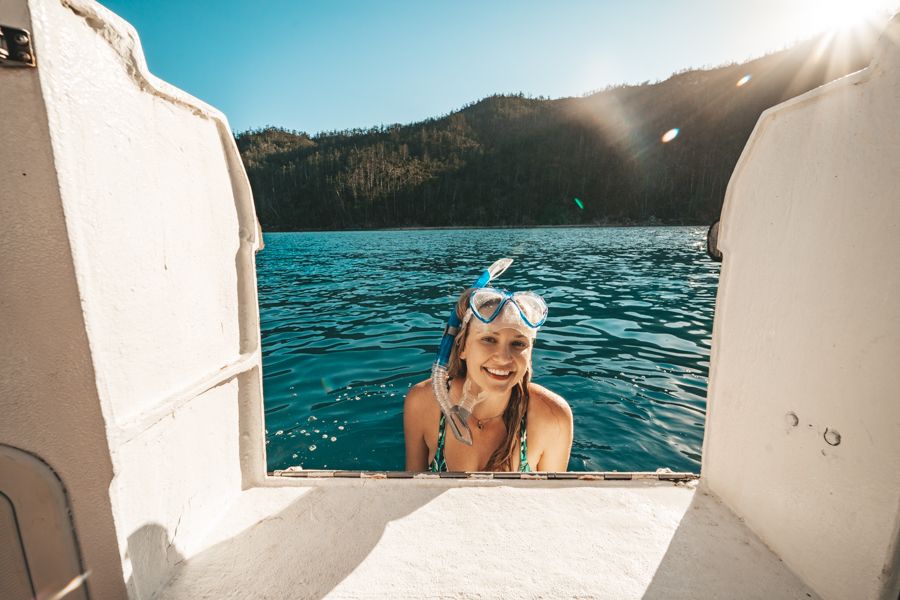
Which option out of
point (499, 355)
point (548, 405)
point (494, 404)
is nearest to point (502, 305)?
point (499, 355)

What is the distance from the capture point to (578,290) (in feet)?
34.0

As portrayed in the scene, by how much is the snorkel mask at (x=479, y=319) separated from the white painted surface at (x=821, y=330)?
3.33 feet

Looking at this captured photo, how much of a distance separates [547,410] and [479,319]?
34.3 inches

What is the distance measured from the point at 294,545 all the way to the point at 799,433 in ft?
5.06

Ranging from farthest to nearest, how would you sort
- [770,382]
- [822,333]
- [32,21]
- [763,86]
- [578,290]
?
[763,86] → [578,290] → [770,382] → [822,333] → [32,21]

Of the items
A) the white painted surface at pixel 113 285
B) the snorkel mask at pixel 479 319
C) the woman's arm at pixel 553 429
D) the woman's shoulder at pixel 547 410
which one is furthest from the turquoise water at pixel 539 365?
the white painted surface at pixel 113 285

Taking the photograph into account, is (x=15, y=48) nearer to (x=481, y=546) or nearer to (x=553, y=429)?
(x=481, y=546)

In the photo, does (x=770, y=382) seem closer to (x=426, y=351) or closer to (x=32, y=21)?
(x=32, y=21)

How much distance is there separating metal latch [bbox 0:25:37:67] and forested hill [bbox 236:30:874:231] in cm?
7437

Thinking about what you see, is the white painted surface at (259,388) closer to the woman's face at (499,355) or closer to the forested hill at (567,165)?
the woman's face at (499,355)

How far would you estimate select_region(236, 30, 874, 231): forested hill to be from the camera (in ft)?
243

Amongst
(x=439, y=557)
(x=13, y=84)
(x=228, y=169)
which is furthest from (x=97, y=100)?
(x=439, y=557)

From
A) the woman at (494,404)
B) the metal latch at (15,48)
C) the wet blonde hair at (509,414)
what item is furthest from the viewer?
the wet blonde hair at (509,414)

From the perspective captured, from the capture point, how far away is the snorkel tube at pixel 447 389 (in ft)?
7.00
